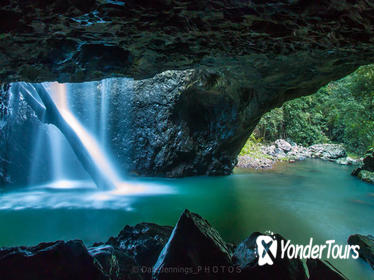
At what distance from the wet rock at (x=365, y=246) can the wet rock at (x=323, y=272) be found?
1.03 meters

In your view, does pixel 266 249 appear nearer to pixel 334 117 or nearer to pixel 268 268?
pixel 268 268

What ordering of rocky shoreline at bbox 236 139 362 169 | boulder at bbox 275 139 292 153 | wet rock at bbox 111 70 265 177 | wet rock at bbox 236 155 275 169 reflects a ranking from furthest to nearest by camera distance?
boulder at bbox 275 139 292 153, rocky shoreline at bbox 236 139 362 169, wet rock at bbox 236 155 275 169, wet rock at bbox 111 70 265 177

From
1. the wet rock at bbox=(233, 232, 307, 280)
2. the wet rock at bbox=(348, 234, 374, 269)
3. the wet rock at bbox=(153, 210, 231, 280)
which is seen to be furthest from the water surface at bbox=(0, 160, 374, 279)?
the wet rock at bbox=(153, 210, 231, 280)

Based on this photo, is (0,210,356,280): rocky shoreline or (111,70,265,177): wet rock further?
(111,70,265,177): wet rock

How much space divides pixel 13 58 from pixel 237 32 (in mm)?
2078

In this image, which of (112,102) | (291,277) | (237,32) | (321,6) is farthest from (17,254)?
(112,102)

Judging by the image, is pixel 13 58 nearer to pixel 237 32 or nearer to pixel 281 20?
pixel 237 32

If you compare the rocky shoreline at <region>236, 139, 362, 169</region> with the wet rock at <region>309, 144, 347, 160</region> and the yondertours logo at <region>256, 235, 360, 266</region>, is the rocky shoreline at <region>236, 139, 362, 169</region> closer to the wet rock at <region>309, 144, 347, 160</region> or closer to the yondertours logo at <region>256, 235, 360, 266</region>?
the wet rock at <region>309, 144, 347, 160</region>

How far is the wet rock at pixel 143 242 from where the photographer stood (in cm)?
228

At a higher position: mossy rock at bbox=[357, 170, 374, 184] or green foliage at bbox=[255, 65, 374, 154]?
green foliage at bbox=[255, 65, 374, 154]

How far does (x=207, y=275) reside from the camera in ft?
5.60

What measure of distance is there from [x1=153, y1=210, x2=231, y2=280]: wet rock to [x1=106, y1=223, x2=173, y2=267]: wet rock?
47 cm

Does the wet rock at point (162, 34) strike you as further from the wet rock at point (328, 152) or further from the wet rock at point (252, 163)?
the wet rock at point (328, 152)

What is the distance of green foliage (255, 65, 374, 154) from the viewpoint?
9.97 m
